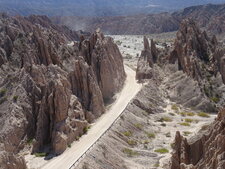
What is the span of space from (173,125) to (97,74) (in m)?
17.9

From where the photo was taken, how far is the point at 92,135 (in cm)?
5353

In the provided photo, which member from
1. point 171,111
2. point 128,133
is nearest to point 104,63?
point 171,111

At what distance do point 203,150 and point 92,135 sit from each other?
933 inches

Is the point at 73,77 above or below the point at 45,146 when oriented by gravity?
above

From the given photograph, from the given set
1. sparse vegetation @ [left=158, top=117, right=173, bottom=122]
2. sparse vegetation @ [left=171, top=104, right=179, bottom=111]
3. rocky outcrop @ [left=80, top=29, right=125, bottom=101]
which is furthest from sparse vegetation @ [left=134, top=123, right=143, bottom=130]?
sparse vegetation @ [left=171, top=104, right=179, bottom=111]

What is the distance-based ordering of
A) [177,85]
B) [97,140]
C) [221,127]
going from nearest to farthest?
1. [221,127]
2. [97,140]
3. [177,85]

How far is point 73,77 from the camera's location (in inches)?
2462

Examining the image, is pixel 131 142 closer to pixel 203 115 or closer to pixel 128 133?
pixel 128 133

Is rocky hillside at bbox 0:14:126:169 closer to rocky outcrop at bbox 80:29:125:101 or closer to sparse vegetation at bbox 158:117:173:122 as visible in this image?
rocky outcrop at bbox 80:29:125:101

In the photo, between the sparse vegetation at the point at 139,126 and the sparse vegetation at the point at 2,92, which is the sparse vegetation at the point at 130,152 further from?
the sparse vegetation at the point at 2,92

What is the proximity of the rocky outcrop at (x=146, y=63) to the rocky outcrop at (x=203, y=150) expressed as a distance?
45779mm

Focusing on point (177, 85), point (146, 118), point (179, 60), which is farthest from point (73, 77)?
point (179, 60)

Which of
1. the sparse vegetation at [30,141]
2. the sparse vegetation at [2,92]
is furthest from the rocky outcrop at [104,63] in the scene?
the sparse vegetation at [30,141]

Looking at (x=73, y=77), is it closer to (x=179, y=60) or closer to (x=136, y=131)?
(x=136, y=131)
